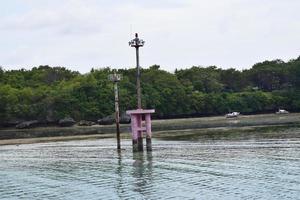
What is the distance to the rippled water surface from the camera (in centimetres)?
2267

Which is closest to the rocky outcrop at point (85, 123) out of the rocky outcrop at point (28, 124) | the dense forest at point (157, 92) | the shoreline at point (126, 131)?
the dense forest at point (157, 92)

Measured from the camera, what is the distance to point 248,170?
28188mm

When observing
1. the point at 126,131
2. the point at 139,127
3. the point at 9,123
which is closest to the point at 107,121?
the point at 9,123

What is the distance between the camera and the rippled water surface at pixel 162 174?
74.4ft

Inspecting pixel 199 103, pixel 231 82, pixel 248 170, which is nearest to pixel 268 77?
pixel 231 82

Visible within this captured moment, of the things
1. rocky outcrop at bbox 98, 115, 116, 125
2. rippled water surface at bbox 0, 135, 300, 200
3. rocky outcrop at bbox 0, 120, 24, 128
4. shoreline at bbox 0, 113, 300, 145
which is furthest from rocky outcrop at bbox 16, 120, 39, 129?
rippled water surface at bbox 0, 135, 300, 200

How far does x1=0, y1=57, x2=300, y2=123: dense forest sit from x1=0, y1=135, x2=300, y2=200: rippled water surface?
81997 millimetres

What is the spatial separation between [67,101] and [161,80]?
27.0 metres

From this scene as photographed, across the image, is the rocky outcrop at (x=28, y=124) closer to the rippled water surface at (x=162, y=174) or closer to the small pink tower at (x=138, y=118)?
the rippled water surface at (x=162, y=174)

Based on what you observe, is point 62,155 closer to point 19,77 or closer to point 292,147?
point 292,147

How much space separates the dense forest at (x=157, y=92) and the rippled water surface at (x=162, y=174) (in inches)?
3228

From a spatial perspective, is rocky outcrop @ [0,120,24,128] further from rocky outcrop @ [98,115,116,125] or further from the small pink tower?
the small pink tower

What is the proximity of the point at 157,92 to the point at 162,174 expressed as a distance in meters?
105

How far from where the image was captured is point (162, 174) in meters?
28.3
